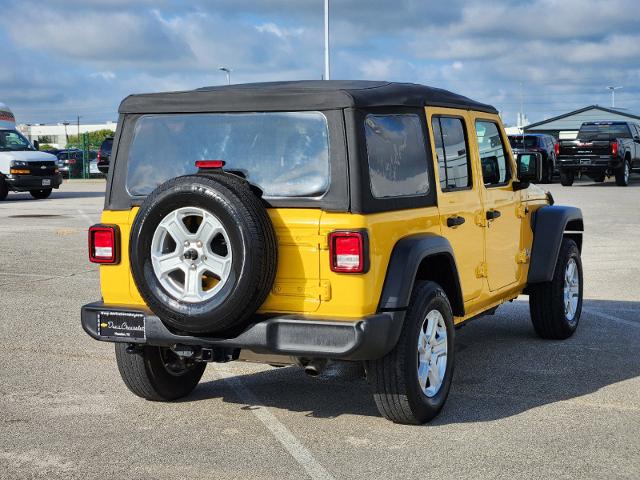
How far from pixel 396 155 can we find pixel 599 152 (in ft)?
87.4

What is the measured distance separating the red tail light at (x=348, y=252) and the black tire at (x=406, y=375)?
1.76 ft

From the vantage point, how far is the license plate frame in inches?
216

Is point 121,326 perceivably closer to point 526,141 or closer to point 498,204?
point 498,204

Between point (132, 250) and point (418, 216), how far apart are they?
1570mm

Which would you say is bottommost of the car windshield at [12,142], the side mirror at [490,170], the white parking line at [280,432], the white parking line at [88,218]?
the white parking line at [280,432]

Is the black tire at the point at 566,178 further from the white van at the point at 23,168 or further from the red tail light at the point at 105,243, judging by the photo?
the red tail light at the point at 105,243

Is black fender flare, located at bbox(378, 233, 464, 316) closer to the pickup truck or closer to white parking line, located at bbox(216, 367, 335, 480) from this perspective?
white parking line, located at bbox(216, 367, 335, 480)

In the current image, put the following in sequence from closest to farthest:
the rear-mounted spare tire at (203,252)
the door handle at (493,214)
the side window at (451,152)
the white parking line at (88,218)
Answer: the rear-mounted spare tire at (203,252) → the side window at (451,152) → the door handle at (493,214) → the white parking line at (88,218)

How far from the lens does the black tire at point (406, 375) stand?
5375mm

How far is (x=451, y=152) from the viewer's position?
20.7 feet

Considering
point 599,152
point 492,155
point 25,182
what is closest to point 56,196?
point 25,182

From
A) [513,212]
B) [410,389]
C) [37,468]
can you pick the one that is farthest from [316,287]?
[513,212]

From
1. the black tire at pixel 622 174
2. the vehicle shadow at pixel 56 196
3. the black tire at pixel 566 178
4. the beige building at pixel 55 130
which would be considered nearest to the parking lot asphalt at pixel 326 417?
the vehicle shadow at pixel 56 196

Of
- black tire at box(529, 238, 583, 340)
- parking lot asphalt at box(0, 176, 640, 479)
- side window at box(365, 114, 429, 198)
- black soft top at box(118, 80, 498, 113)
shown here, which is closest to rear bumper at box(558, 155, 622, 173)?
parking lot asphalt at box(0, 176, 640, 479)
